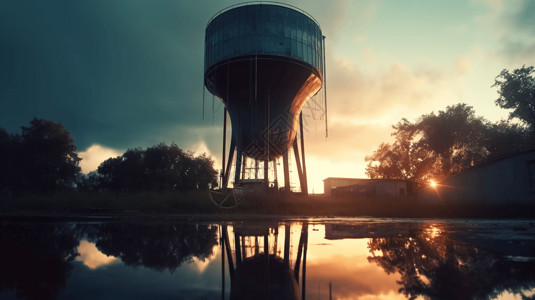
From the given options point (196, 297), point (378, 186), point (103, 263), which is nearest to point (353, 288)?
point (196, 297)

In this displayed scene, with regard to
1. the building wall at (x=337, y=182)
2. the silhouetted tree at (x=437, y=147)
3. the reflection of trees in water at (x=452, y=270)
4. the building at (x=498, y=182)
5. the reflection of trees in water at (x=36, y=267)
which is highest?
the silhouetted tree at (x=437, y=147)

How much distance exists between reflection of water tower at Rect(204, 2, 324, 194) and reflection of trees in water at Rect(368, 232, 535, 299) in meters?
17.2

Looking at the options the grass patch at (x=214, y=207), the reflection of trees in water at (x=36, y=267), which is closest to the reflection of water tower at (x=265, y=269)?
the reflection of trees in water at (x=36, y=267)

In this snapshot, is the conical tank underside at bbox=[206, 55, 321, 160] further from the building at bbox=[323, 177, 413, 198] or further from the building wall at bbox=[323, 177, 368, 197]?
the building wall at bbox=[323, 177, 368, 197]

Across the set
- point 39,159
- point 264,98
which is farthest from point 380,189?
point 39,159

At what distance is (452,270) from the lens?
2.44 meters

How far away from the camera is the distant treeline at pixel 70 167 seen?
108ft

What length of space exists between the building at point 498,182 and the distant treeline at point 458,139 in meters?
6.15

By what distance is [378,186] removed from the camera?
34.8 m

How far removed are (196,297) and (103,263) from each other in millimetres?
1540

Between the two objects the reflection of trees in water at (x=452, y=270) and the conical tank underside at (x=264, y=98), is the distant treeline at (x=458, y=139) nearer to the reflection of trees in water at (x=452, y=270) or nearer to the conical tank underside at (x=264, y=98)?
the conical tank underside at (x=264, y=98)

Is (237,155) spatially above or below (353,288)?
above

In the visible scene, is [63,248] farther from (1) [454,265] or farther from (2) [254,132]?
(2) [254,132]

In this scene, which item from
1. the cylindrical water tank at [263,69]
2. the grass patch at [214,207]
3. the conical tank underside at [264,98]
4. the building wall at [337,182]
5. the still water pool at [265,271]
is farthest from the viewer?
the building wall at [337,182]
